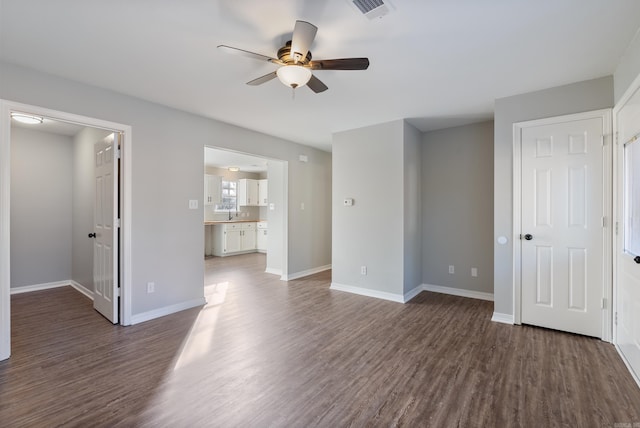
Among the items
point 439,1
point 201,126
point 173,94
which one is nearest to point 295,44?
point 439,1

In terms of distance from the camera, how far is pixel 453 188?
463 cm

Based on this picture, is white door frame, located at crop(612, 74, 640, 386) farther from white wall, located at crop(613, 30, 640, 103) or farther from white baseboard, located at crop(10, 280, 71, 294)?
white baseboard, located at crop(10, 280, 71, 294)

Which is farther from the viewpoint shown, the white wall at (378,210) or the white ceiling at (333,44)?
the white wall at (378,210)

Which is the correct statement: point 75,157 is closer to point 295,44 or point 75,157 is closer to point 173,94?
point 173,94

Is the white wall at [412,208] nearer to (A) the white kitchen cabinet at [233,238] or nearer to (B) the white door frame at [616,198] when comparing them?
(B) the white door frame at [616,198]

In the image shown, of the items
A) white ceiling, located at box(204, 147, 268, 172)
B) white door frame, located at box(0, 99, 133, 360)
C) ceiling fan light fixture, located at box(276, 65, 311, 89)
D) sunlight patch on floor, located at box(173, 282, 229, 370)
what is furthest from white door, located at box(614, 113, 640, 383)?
white ceiling, located at box(204, 147, 268, 172)

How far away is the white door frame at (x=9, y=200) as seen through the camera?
252cm

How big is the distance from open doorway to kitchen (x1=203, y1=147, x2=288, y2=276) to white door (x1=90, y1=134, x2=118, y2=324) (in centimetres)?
285

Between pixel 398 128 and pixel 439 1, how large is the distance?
2.44m

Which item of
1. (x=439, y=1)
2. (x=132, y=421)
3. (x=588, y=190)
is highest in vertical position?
(x=439, y=1)

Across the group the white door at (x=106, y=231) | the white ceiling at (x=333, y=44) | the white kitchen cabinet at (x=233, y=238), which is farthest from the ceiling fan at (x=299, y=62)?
the white kitchen cabinet at (x=233, y=238)

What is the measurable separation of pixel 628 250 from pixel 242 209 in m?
8.70

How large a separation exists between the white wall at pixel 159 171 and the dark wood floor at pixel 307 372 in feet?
1.63

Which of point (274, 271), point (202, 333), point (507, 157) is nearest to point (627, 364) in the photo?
point (507, 157)
